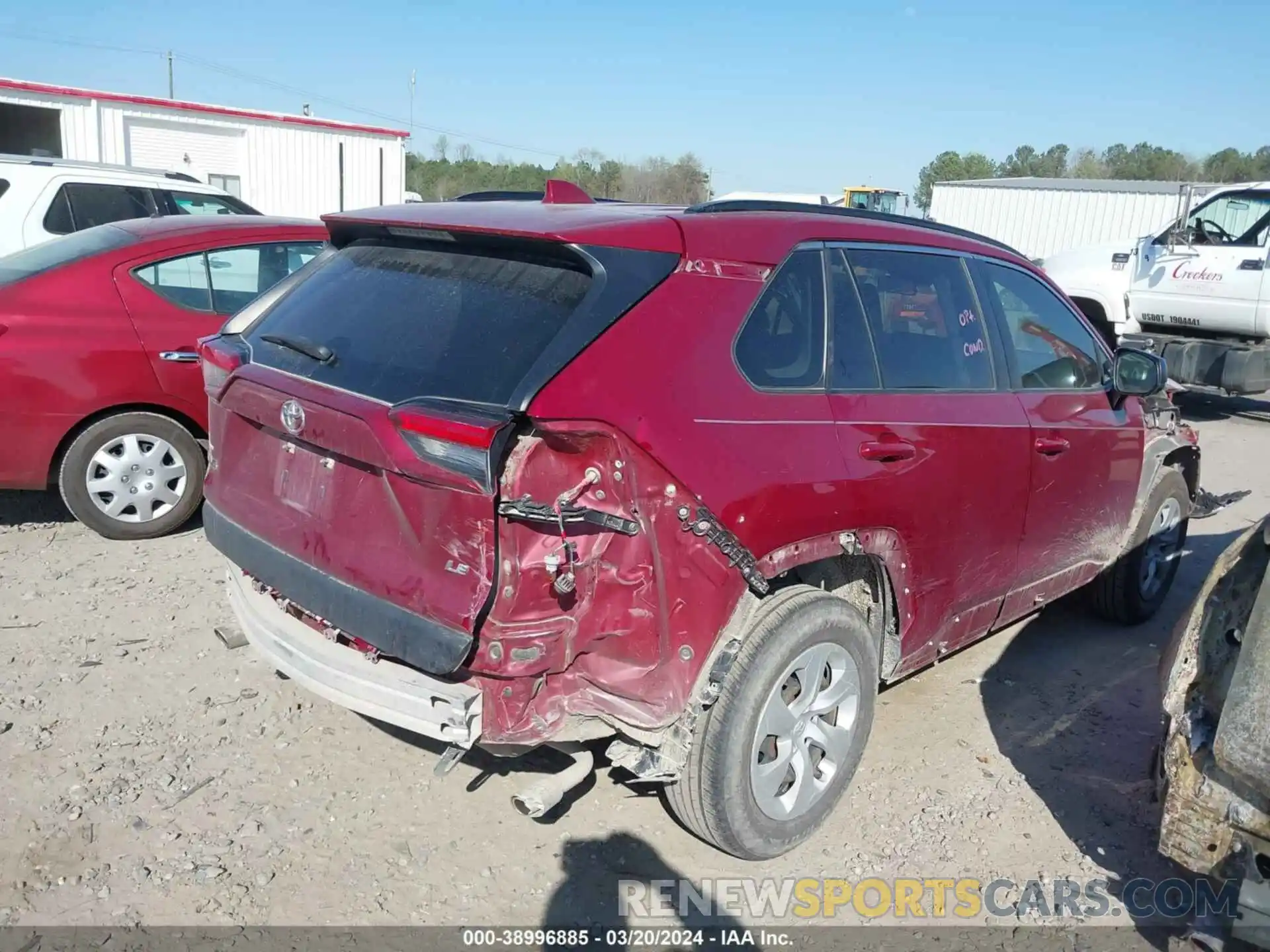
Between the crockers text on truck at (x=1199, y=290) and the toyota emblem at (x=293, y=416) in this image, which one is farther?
the crockers text on truck at (x=1199, y=290)

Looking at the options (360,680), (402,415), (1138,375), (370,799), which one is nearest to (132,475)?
(370,799)

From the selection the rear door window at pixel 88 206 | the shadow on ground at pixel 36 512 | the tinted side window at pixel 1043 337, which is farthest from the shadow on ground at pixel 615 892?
the rear door window at pixel 88 206

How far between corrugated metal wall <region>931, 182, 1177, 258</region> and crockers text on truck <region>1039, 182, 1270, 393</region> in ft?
34.2

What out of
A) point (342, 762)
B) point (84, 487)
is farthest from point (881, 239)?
point (84, 487)

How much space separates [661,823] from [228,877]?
1.38m

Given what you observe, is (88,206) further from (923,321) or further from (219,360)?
(923,321)

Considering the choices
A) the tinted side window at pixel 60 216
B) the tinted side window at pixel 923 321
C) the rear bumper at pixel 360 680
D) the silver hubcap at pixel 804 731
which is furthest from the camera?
the tinted side window at pixel 60 216

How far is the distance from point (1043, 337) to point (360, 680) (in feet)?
10.3

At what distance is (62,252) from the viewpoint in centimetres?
553

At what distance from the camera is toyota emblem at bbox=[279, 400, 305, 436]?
2863 mm

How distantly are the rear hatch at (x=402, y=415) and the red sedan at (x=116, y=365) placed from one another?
2.37 meters

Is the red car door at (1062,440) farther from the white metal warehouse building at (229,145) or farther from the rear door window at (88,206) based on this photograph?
the white metal warehouse building at (229,145)

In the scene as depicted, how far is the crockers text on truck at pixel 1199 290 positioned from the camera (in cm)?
1051

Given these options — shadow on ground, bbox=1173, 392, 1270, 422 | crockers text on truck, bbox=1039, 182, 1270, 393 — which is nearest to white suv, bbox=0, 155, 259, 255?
crockers text on truck, bbox=1039, 182, 1270, 393
